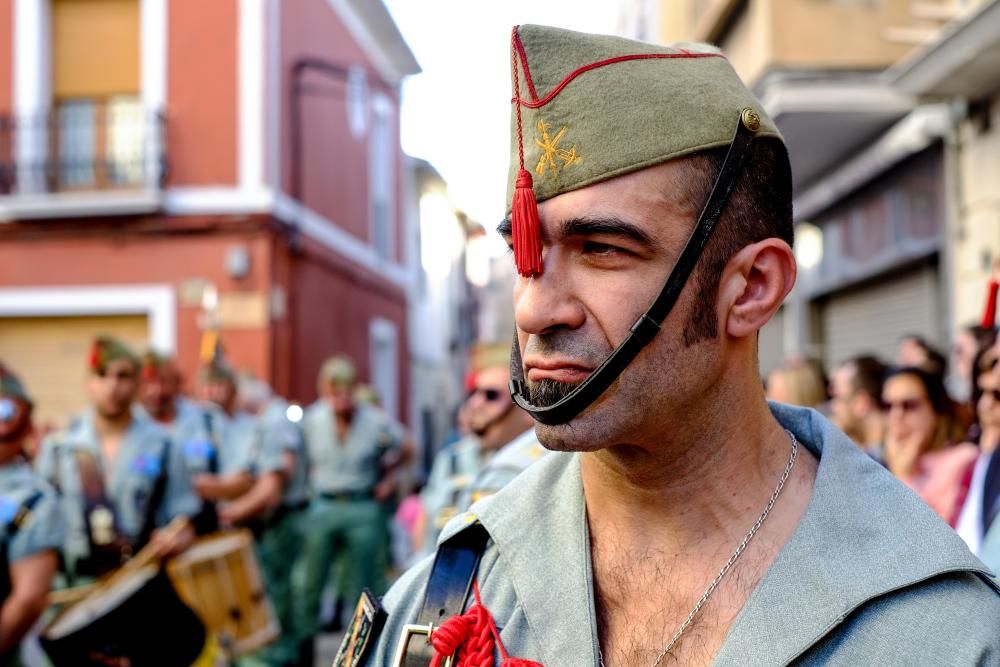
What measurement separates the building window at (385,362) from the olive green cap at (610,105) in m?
16.0

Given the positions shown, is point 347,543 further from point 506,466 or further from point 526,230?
point 526,230

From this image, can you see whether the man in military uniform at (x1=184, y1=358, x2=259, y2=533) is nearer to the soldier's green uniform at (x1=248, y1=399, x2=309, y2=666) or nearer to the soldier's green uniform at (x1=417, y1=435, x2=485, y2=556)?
the soldier's green uniform at (x1=248, y1=399, x2=309, y2=666)

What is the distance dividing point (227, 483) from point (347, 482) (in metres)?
1.74

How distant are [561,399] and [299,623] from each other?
646cm

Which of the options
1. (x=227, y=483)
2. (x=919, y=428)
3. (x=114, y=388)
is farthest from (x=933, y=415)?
(x=227, y=483)

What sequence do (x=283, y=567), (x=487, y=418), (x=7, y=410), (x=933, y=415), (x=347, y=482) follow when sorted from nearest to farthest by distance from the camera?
(x=7, y=410) → (x=933, y=415) → (x=487, y=418) → (x=283, y=567) → (x=347, y=482)

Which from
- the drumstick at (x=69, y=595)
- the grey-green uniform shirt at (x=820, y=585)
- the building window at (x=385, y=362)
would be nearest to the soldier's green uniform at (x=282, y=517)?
the drumstick at (x=69, y=595)

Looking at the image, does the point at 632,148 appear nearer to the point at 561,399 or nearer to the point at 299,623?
the point at 561,399

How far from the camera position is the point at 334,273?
15430mm

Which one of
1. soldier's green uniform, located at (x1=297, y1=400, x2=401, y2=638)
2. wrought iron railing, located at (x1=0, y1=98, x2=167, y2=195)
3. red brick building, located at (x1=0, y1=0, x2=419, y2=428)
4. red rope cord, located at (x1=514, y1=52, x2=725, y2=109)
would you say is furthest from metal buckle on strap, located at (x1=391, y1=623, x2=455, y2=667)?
wrought iron railing, located at (x1=0, y1=98, x2=167, y2=195)

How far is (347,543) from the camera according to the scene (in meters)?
8.66

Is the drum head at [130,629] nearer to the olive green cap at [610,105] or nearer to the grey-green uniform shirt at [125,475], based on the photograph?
the grey-green uniform shirt at [125,475]

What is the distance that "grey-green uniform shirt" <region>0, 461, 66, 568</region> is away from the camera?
418 centimetres

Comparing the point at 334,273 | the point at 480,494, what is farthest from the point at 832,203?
the point at 480,494
